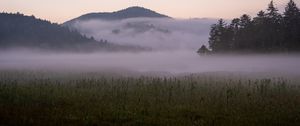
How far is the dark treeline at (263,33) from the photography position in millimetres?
66562

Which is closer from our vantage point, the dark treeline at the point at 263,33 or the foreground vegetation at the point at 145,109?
the foreground vegetation at the point at 145,109

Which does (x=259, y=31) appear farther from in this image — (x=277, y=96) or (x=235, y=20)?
(x=277, y=96)

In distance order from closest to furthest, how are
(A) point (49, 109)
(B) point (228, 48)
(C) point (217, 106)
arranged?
1. (A) point (49, 109)
2. (C) point (217, 106)
3. (B) point (228, 48)

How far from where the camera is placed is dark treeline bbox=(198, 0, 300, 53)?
6656 cm

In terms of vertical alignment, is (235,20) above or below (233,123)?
above

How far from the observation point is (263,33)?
229 feet

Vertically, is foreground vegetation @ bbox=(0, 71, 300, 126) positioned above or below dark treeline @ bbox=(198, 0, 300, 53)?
below

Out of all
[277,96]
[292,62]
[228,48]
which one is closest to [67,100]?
[277,96]

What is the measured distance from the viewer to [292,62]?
59.1m

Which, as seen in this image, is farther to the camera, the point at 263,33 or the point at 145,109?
the point at 263,33

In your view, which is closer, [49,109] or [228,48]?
[49,109]

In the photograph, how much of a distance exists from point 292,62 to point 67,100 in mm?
47583

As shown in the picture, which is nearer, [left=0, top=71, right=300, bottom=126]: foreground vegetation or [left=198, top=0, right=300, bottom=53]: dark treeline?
[left=0, top=71, right=300, bottom=126]: foreground vegetation

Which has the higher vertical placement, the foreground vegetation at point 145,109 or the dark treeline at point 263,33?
the dark treeline at point 263,33
